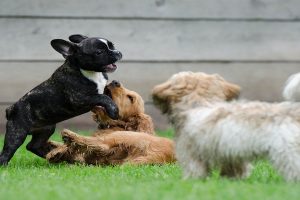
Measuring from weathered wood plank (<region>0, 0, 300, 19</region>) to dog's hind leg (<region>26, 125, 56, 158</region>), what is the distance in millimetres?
3308

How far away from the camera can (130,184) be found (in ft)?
20.2

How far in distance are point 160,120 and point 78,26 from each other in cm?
177

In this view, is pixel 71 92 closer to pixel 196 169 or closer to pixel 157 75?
pixel 196 169

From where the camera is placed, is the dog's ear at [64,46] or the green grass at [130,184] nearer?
the green grass at [130,184]

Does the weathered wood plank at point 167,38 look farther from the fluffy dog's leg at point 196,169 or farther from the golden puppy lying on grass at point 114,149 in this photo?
the fluffy dog's leg at point 196,169

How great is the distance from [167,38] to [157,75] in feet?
1.77

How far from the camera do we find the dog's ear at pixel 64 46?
336 inches

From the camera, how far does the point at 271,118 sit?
5.85 m

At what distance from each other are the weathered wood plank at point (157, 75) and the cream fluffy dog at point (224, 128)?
4970mm

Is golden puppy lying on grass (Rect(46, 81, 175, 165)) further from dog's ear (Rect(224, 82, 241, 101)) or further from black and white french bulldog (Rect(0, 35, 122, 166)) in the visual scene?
dog's ear (Rect(224, 82, 241, 101))

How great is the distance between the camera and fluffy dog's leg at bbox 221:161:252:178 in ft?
20.4

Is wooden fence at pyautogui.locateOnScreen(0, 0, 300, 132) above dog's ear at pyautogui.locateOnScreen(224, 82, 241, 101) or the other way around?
the other way around

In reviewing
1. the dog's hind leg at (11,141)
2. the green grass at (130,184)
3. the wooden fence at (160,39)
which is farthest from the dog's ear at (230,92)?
the wooden fence at (160,39)

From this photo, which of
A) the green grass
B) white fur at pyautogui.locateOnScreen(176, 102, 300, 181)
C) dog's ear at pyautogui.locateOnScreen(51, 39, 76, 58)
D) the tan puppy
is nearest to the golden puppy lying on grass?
the tan puppy
